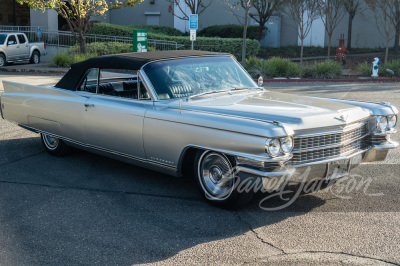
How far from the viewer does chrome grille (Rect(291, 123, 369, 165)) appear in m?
4.95

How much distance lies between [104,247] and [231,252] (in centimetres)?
109

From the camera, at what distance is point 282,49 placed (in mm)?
30266

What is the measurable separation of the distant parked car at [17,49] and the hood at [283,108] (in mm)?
20532

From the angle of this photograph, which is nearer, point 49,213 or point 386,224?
point 386,224

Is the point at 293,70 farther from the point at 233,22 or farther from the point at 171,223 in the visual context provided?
the point at 171,223

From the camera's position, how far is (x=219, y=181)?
530 centimetres

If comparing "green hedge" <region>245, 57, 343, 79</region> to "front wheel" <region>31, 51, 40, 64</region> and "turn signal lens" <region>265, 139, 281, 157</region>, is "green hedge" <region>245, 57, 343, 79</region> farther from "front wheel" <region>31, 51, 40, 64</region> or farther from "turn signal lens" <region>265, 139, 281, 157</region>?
"turn signal lens" <region>265, 139, 281, 157</region>

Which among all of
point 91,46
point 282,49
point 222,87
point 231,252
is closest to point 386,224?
point 231,252

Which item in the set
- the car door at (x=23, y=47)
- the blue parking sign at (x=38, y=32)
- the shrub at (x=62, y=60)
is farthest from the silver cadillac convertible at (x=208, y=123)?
the blue parking sign at (x=38, y=32)

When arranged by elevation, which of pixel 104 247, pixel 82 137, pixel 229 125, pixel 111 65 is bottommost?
pixel 104 247

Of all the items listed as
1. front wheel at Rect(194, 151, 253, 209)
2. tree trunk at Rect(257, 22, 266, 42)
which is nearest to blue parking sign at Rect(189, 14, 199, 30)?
tree trunk at Rect(257, 22, 266, 42)

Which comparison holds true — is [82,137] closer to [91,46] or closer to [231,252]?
[231,252]

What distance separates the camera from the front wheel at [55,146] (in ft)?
24.5

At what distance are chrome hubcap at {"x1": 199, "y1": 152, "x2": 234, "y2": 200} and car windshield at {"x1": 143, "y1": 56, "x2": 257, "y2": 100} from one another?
883 millimetres
